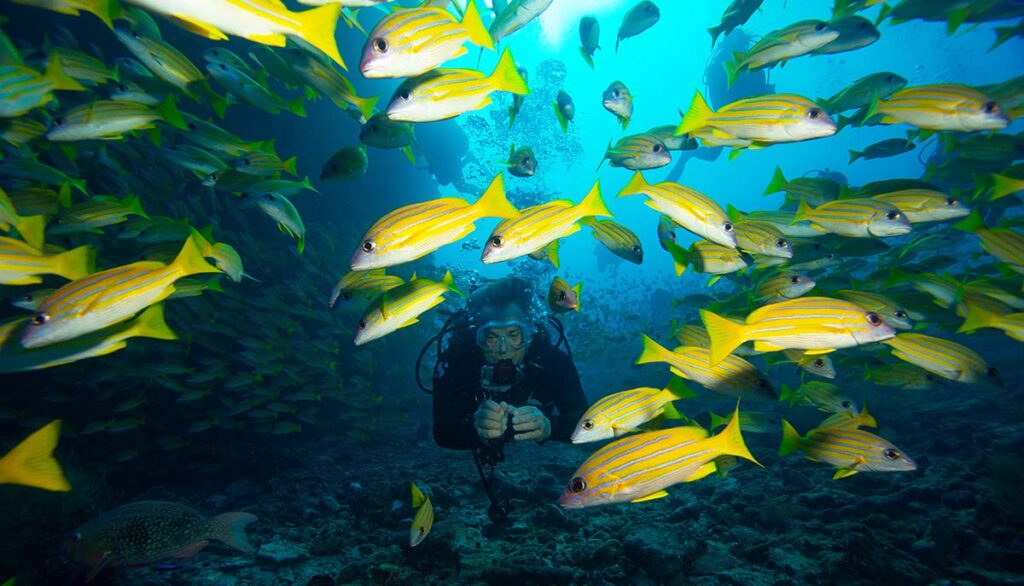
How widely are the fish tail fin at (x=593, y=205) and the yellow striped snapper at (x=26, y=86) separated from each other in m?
4.42

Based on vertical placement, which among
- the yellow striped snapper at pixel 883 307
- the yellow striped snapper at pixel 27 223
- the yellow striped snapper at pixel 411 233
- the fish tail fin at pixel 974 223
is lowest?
the yellow striped snapper at pixel 883 307

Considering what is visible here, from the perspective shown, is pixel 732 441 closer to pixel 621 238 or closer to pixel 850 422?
pixel 850 422

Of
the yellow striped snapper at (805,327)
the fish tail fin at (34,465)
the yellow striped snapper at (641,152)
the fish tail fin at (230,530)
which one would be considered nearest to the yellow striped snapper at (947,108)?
the yellow striped snapper at (641,152)

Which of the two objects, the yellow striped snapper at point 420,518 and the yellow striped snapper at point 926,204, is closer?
the yellow striped snapper at point 420,518

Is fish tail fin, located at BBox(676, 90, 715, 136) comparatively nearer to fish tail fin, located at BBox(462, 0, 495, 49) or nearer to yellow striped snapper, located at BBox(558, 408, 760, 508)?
fish tail fin, located at BBox(462, 0, 495, 49)

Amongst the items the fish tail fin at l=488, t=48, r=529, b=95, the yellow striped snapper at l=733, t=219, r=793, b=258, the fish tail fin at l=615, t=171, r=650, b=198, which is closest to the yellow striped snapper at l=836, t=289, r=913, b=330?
the yellow striped snapper at l=733, t=219, r=793, b=258

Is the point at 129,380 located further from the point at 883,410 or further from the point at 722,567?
the point at 883,410

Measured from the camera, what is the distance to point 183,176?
8570 millimetres

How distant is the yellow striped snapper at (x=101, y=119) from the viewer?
353cm

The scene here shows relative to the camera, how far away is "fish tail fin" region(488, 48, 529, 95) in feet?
9.02

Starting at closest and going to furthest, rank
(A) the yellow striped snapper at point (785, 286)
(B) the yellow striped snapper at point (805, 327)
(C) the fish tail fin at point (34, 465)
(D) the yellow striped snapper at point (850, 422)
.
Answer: (C) the fish tail fin at point (34, 465) → (B) the yellow striped snapper at point (805, 327) → (D) the yellow striped snapper at point (850, 422) → (A) the yellow striped snapper at point (785, 286)

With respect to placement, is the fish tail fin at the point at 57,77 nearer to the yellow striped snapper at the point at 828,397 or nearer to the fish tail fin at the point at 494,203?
the fish tail fin at the point at 494,203

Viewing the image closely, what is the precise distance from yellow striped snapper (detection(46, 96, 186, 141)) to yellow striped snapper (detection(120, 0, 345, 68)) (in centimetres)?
277

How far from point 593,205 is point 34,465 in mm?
3799
